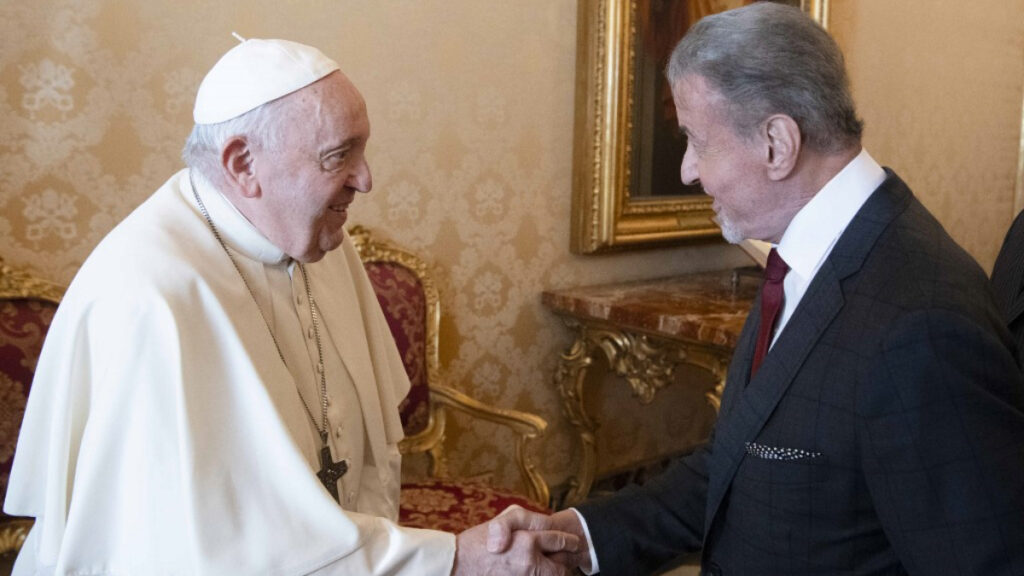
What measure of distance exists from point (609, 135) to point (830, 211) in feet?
7.11

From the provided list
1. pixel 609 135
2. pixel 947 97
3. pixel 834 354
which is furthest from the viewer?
pixel 947 97

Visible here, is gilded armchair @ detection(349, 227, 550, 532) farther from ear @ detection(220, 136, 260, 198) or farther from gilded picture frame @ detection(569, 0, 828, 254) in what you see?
ear @ detection(220, 136, 260, 198)

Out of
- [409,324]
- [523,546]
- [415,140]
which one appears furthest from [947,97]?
[523,546]

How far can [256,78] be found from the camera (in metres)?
1.79

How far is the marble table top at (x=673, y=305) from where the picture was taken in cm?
324

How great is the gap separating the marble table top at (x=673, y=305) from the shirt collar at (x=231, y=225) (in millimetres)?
1719

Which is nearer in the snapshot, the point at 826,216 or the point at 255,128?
the point at 826,216

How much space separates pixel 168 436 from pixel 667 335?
2.05 metres

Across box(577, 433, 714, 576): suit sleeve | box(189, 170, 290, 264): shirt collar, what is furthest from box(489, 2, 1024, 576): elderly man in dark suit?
box(189, 170, 290, 264): shirt collar

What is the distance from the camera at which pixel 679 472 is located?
2.05 metres

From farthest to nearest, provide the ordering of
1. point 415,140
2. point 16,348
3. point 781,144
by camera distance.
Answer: point 415,140
point 16,348
point 781,144

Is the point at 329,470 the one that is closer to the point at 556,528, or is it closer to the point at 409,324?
the point at 556,528

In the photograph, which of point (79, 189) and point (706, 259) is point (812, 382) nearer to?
point (79, 189)

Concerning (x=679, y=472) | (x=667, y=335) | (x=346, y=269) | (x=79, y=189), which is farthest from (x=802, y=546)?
(x=79, y=189)
